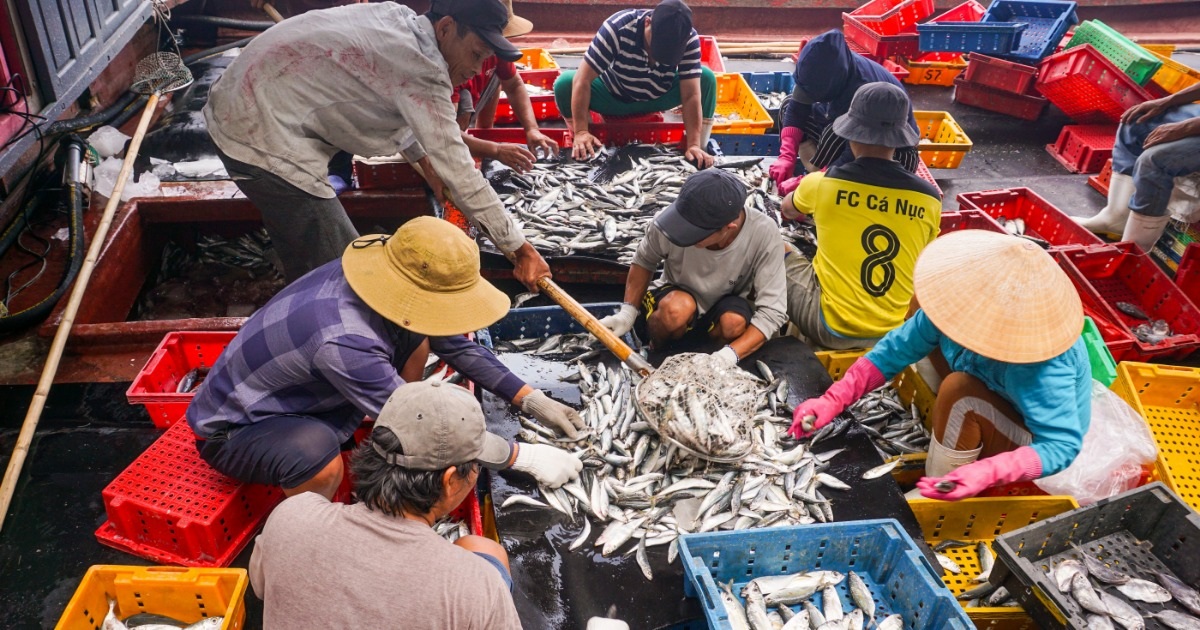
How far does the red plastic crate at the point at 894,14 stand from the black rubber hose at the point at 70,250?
8.55 meters

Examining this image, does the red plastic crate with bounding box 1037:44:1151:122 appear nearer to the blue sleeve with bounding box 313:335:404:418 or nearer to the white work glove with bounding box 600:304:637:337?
the white work glove with bounding box 600:304:637:337

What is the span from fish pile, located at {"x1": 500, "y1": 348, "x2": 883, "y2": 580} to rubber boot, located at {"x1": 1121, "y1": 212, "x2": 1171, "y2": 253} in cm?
394

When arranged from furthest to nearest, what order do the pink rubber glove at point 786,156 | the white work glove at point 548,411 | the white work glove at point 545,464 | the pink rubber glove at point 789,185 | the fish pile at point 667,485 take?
the pink rubber glove at point 786,156, the pink rubber glove at point 789,185, the white work glove at point 548,411, the white work glove at point 545,464, the fish pile at point 667,485

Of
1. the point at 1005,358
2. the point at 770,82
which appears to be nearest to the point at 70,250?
the point at 1005,358

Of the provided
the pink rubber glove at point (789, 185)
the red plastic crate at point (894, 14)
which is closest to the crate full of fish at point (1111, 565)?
the pink rubber glove at point (789, 185)

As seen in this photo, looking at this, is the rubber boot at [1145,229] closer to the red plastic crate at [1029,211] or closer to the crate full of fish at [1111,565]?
the red plastic crate at [1029,211]

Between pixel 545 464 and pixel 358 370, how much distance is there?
91 centimetres

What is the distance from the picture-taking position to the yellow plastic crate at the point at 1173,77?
6.97m

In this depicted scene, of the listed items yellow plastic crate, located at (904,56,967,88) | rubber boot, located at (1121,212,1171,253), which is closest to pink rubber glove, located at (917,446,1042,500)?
rubber boot, located at (1121,212,1171,253)

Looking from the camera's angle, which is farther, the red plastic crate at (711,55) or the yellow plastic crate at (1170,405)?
the red plastic crate at (711,55)

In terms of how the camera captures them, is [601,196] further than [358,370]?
Yes

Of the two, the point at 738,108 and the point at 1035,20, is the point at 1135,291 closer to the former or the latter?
the point at 738,108

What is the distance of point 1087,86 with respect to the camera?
24.7 feet

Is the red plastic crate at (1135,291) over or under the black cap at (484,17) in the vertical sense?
under
